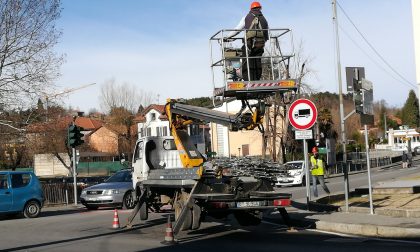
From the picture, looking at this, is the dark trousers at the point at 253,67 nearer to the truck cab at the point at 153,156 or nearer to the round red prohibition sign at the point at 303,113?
the round red prohibition sign at the point at 303,113

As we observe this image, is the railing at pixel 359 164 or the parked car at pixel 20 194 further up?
the parked car at pixel 20 194

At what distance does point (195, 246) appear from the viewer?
10133 millimetres

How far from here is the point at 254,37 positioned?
38.6ft

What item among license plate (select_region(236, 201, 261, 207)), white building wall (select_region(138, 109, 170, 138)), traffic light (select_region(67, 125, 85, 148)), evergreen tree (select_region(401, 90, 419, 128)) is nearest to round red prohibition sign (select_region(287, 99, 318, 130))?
license plate (select_region(236, 201, 261, 207))

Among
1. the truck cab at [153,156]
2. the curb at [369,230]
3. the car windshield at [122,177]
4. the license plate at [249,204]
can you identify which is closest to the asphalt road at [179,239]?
the curb at [369,230]

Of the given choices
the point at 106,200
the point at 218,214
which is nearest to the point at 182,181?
the point at 218,214

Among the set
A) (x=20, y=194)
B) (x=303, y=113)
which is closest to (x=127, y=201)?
(x=20, y=194)

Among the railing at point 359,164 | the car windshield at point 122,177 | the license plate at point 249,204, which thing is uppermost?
the car windshield at point 122,177

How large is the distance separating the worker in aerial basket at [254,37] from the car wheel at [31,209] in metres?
10.3

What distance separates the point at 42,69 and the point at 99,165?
44.3 meters

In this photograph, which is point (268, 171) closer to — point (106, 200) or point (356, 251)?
point (356, 251)

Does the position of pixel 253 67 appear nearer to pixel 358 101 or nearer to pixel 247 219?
pixel 358 101

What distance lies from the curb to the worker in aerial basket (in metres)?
3.71

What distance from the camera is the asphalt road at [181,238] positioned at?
955cm
